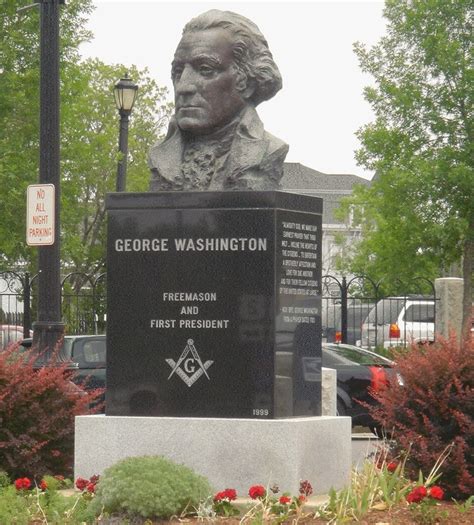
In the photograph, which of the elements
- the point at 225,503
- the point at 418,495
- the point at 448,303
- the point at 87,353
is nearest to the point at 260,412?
the point at 225,503

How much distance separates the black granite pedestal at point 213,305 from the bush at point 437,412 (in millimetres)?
661

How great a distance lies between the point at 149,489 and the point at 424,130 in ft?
90.3

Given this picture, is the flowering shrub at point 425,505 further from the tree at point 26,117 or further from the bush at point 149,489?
the tree at point 26,117

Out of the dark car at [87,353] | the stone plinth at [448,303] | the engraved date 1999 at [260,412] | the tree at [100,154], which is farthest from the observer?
the tree at [100,154]

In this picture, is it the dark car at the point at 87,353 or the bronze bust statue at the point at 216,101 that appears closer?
the bronze bust statue at the point at 216,101

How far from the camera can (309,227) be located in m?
10.9

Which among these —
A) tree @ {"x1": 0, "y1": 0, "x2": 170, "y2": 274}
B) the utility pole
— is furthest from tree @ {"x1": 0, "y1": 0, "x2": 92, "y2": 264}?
the utility pole

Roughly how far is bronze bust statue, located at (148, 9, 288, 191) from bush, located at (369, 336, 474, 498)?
6.03 feet

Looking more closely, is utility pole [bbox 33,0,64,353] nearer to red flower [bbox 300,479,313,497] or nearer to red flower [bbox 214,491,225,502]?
red flower [bbox 300,479,313,497]

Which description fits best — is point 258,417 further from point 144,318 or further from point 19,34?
point 19,34

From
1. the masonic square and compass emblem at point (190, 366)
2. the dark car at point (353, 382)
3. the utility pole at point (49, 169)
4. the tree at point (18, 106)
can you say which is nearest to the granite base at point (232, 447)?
the masonic square and compass emblem at point (190, 366)

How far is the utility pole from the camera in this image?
14.1m

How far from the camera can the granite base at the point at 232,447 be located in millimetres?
10031

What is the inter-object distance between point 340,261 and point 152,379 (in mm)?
64071
